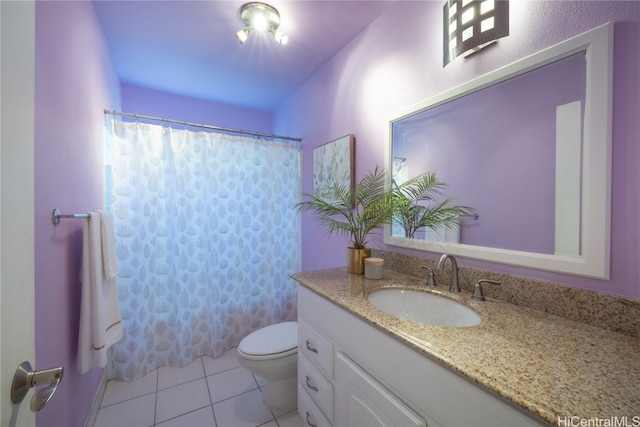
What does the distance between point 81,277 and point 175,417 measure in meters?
0.95

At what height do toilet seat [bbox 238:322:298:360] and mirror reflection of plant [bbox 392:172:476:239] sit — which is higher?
mirror reflection of plant [bbox 392:172:476:239]

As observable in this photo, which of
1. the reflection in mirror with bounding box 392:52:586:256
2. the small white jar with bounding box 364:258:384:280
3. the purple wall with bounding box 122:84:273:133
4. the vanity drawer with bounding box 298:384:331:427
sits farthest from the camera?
the purple wall with bounding box 122:84:273:133

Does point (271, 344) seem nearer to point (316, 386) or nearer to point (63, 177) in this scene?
point (316, 386)

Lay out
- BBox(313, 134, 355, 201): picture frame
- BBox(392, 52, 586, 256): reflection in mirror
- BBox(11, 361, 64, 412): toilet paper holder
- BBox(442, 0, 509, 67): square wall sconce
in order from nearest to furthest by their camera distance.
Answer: BBox(11, 361, 64, 412): toilet paper holder → BBox(392, 52, 586, 256): reflection in mirror → BBox(442, 0, 509, 67): square wall sconce → BBox(313, 134, 355, 201): picture frame

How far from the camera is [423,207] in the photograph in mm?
1262

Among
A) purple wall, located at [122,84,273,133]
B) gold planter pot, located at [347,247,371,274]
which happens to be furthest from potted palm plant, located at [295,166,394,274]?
purple wall, located at [122,84,273,133]

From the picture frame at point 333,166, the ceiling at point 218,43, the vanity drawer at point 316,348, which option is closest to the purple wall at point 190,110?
the ceiling at point 218,43

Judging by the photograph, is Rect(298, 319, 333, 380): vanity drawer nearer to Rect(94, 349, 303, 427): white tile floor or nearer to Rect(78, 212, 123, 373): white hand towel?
Rect(94, 349, 303, 427): white tile floor

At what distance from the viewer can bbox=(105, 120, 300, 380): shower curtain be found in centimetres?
174

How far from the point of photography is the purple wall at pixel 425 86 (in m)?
0.70

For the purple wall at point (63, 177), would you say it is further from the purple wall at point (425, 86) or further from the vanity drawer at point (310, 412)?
the purple wall at point (425, 86)

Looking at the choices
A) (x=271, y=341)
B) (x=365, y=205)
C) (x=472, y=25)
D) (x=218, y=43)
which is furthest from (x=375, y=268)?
(x=218, y=43)

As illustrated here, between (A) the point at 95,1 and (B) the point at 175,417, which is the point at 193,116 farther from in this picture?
(B) the point at 175,417

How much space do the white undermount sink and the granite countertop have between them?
0.08 meters
